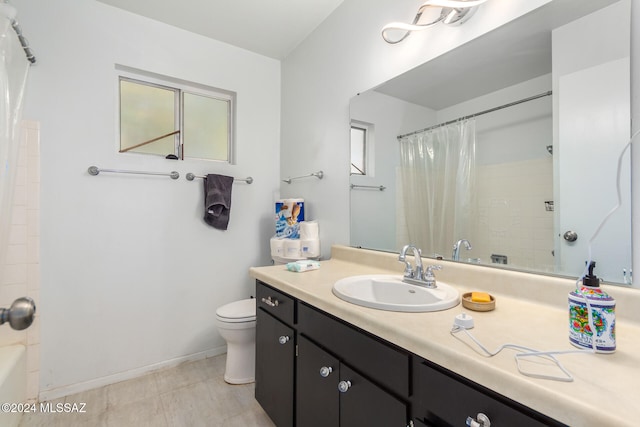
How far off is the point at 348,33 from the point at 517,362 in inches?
76.7

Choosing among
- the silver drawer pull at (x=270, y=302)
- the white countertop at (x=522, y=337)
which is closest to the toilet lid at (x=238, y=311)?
the silver drawer pull at (x=270, y=302)

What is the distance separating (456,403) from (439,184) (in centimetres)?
100

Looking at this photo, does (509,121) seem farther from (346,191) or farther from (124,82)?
(124,82)

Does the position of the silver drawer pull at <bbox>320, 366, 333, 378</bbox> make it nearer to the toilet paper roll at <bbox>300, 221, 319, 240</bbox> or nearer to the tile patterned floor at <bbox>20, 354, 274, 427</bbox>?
the tile patterned floor at <bbox>20, 354, 274, 427</bbox>

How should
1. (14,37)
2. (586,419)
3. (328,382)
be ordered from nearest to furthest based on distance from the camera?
(586,419) → (328,382) → (14,37)

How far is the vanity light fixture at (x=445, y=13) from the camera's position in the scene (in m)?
1.16

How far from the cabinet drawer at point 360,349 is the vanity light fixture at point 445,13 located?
1291mm

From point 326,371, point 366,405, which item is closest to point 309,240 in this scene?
point 326,371

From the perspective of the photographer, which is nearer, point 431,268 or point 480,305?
point 480,305

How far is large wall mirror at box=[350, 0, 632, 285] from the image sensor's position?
891 millimetres

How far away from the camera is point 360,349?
0.91 metres

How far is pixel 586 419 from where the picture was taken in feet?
1.49

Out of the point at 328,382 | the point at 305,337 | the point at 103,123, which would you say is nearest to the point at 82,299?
the point at 103,123

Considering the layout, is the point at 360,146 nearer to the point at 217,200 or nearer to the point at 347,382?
the point at 217,200
